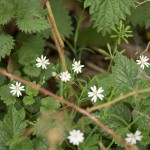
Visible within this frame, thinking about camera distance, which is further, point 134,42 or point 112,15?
point 134,42

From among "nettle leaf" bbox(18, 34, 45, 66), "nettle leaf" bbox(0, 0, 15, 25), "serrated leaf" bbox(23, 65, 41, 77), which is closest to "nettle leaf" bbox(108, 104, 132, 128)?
"serrated leaf" bbox(23, 65, 41, 77)

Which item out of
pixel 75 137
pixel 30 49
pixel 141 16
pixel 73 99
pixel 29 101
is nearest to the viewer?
pixel 75 137

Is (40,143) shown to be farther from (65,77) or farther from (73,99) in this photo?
(73,99)

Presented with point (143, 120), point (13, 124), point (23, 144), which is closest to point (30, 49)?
point (13, 124)

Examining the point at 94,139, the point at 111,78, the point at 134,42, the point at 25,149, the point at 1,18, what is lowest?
the point at 25,149

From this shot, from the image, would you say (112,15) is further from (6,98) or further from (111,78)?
(6,98)

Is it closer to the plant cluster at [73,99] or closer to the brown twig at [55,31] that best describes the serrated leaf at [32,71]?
the plant cluster at [73,99]

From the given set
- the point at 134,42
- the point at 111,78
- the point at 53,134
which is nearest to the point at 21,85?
the point at 111,78
